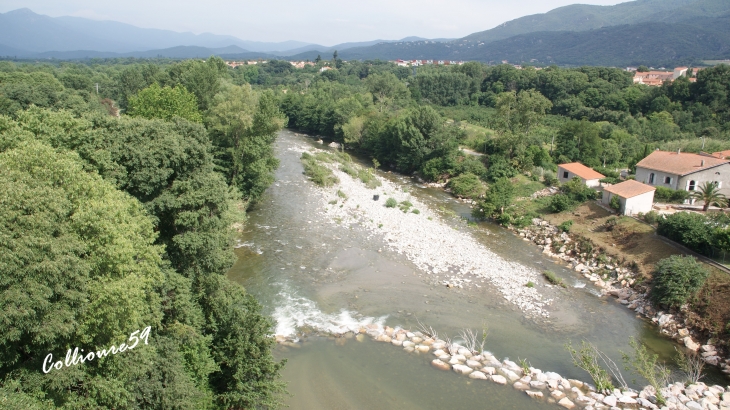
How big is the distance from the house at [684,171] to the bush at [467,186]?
10.6m

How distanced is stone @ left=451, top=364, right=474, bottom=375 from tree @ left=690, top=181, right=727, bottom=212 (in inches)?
736

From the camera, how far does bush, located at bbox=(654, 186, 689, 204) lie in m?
26.2

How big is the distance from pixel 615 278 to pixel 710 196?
8.11 meters

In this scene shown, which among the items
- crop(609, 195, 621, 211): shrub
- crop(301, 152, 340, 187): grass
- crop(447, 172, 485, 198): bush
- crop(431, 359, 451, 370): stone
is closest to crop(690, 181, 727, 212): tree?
crop(609, 195, 621, 211): shrub

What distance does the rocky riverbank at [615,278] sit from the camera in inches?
670

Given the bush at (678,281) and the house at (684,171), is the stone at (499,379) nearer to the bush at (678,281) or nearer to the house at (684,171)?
the bush at (678,281)

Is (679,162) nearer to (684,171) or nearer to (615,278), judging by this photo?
(684,171)

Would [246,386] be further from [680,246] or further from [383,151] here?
[383,151]

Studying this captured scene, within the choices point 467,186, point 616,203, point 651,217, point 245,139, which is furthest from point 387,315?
point 467,186

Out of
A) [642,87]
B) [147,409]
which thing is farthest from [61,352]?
[642,87]

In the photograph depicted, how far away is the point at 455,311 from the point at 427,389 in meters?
4.87

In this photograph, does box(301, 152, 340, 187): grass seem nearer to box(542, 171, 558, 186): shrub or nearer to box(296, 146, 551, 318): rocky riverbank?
box(296, 146, 551, 318): rocky riverbank

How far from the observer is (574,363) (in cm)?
1552

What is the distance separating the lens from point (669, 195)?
2645 cm
